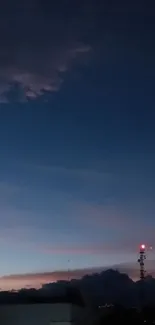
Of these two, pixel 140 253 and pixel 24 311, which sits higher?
pixel 140 253

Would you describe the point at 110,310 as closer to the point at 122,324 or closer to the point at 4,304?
the point at 122,324

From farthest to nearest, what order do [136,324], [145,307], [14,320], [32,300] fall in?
1. [145,307]
2. [136,324]
3. [32,300]
4. [14,320]

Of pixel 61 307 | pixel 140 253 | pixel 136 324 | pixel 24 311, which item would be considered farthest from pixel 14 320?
pixel 136 324

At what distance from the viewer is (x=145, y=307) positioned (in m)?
87.5

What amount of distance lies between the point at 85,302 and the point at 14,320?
13.5 m

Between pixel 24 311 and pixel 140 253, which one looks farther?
pixel 140 253

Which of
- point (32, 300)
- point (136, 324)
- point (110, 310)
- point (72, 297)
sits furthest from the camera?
point (110, 310)

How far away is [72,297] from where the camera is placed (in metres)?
50.6

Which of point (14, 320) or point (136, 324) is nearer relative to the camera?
point (14, 320)

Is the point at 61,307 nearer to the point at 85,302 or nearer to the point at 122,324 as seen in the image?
the point at 85,302

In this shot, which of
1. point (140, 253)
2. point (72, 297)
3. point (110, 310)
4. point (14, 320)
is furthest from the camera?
point (110, 310)

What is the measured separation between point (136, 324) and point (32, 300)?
1156 inches

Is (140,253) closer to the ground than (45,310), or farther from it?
farther from it

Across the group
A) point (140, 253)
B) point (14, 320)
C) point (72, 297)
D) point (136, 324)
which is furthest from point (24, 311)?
point (136, 324)
